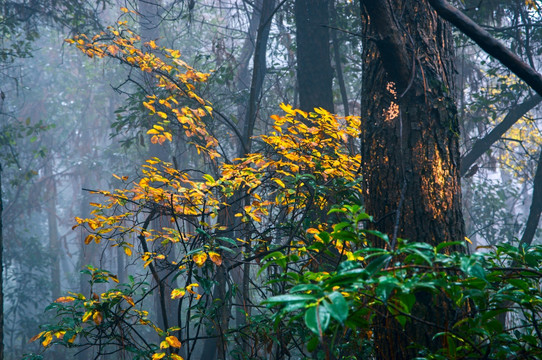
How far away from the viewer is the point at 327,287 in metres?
1.26

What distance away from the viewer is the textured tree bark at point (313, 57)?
6742mm

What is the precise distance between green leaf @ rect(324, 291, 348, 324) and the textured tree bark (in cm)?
566

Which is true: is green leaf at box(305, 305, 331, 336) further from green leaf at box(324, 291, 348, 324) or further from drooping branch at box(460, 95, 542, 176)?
drooping branch at box(460, 95, 542, 176)

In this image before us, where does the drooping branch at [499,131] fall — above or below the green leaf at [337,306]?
above

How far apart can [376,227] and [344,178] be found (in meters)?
1.25

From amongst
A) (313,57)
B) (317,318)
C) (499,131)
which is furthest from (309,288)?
(499,131)

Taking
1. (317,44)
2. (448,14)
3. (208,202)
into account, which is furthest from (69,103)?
(448,14)

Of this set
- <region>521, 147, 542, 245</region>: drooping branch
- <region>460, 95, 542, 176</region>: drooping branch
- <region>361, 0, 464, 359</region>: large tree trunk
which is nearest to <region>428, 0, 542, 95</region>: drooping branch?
<region>361, 0, 464, 359</region>: large tree trunk

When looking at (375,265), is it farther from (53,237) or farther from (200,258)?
(53,237)

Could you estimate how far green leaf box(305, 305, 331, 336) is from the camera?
111 cm

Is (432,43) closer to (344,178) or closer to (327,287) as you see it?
(344,178)

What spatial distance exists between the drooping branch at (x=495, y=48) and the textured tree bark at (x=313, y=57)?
14.8 feet

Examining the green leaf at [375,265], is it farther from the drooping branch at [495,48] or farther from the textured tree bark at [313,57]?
the textured tree bark at [313,57]

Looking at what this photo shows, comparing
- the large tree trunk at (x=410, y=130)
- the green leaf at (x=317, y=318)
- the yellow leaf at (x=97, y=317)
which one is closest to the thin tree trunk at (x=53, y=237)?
the yellow leaf at (x=97, y=317)
